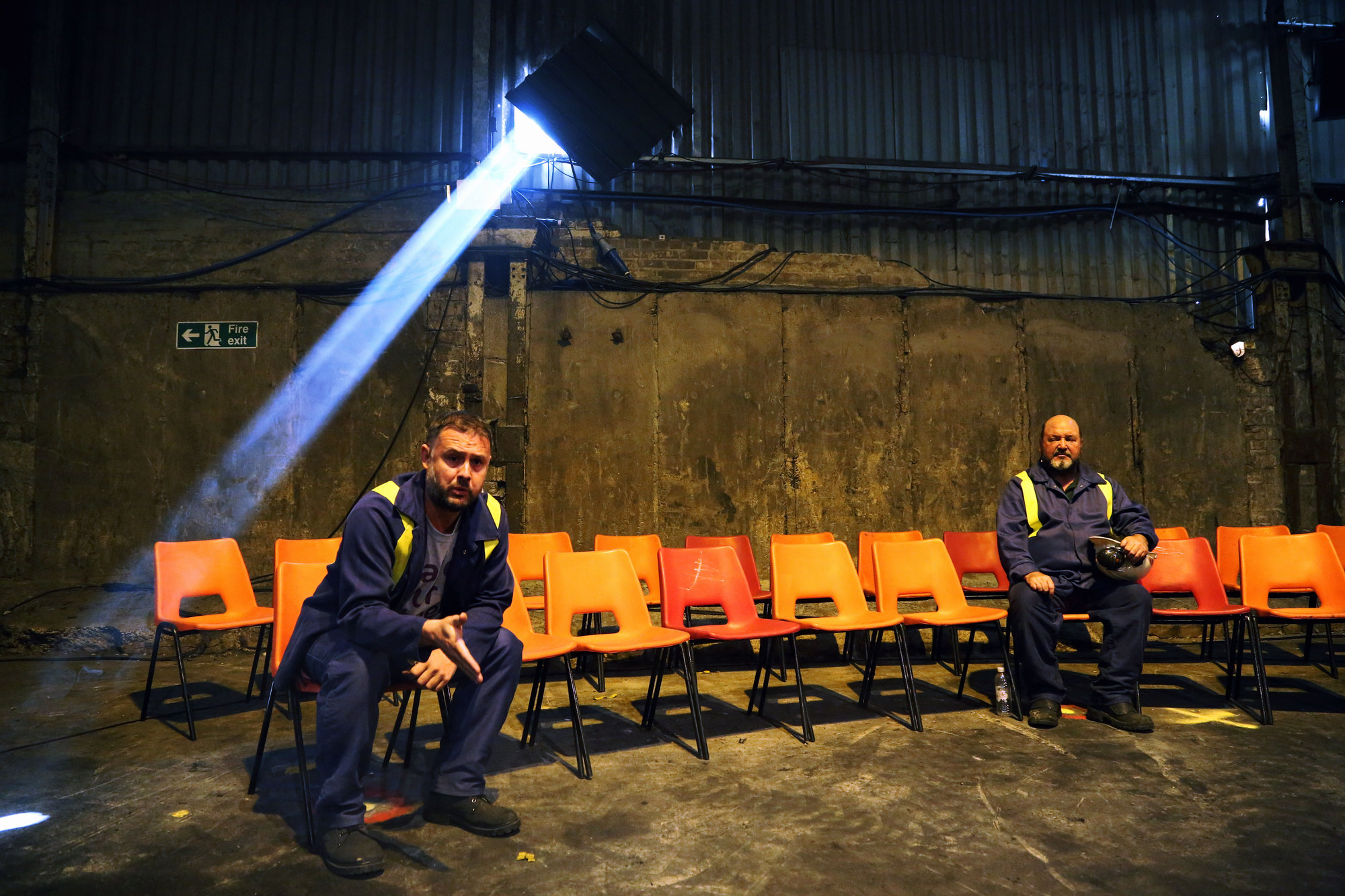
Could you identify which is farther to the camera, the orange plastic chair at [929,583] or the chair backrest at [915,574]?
the chair backrest at [915,574]

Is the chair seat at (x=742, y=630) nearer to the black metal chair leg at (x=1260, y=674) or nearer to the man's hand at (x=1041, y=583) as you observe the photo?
the man's hand at (x=1041, y=583)

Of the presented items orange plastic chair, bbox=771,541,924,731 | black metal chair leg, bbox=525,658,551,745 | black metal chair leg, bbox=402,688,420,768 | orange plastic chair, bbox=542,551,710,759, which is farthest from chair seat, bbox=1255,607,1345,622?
black metal chair leg, bbox=402,688,420,768

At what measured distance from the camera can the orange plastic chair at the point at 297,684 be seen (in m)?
2.66

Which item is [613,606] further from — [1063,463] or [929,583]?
[1063,463]

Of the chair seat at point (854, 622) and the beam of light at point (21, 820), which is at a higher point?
the chair seat at point (854, 622)

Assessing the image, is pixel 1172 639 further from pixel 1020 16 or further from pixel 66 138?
pixel 66 138

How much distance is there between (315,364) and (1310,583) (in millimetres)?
7078

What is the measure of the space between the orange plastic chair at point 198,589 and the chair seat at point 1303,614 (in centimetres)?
511

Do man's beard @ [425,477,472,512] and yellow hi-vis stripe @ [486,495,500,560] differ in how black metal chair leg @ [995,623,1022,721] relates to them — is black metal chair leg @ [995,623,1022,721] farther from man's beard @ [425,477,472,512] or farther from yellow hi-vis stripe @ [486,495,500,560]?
man's beard @ [425,477,472,512]

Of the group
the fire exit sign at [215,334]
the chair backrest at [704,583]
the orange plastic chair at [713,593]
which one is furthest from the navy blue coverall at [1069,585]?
the fire exit sign at [215,334]

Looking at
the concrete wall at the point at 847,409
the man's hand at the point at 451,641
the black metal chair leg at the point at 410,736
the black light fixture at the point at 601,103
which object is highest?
the black light fixture at the point at 601,103

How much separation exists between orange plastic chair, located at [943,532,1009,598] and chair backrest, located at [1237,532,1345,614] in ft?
4.42

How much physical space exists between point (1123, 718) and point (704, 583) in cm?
205

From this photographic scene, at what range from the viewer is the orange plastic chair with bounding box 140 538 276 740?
391cm
